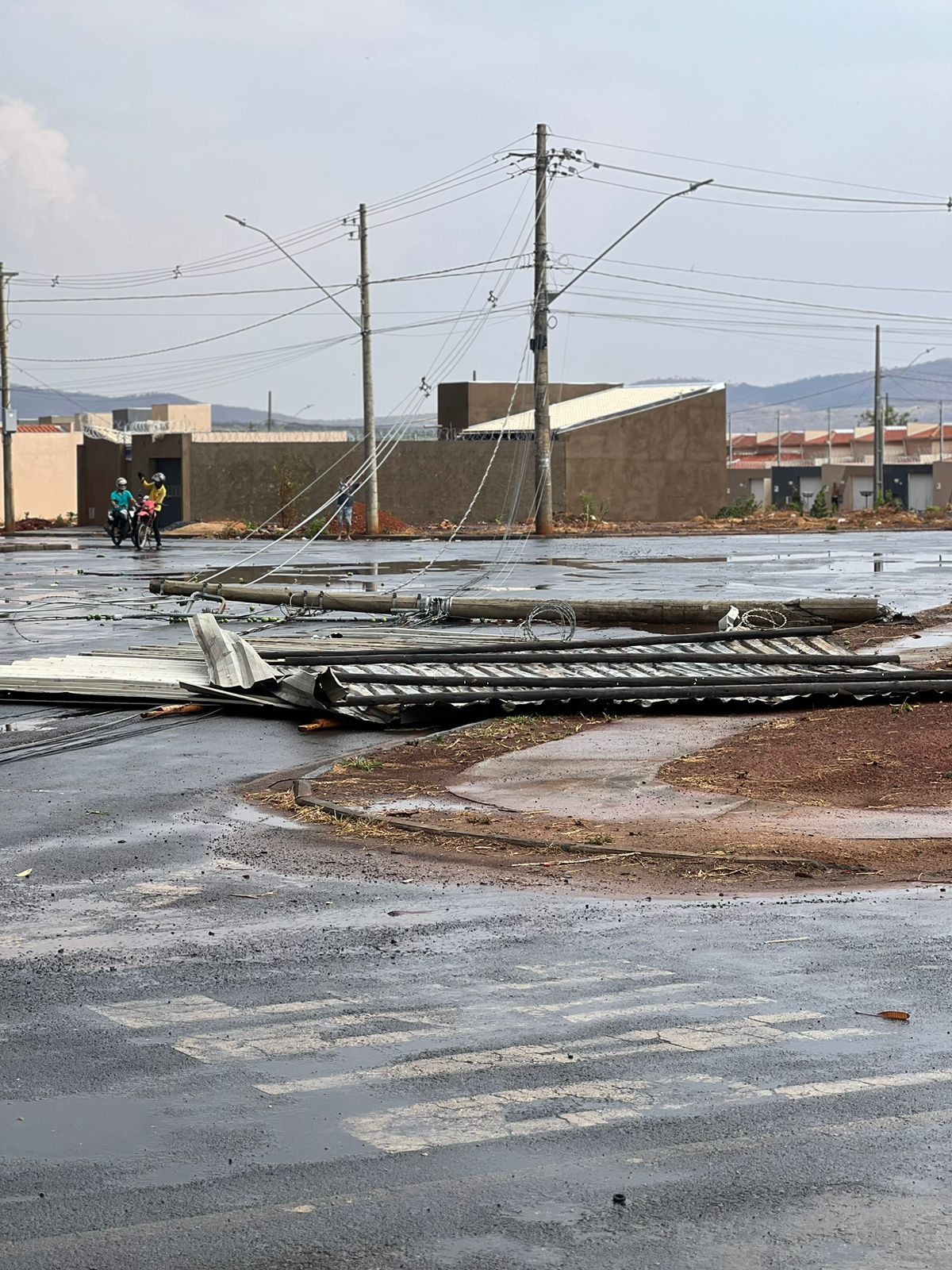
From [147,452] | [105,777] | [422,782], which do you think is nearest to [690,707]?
[422,782]

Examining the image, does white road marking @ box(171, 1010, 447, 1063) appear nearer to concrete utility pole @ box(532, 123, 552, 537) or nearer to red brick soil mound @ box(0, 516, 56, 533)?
concrete utility pole @ box(532, 123, 552, 537)

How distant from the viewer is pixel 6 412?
221 feet

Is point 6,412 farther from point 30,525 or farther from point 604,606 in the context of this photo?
point 604,606

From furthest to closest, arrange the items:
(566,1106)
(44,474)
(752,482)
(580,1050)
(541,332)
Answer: (752,482) → (44,474) → (541,332) → (580,1050) → (566,1106)

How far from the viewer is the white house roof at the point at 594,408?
72.7m

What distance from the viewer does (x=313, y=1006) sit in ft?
19.6

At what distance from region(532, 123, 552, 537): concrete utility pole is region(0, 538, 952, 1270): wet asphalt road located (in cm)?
4479

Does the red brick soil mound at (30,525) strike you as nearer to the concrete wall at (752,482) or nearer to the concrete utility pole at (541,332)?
the concrete utility pole at (541,332)

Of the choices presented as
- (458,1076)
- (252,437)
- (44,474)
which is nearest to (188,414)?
(44,474)

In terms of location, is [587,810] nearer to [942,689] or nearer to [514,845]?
[514,845]

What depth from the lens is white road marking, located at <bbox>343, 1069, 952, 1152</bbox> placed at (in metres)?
4.74

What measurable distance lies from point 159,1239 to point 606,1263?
109cm

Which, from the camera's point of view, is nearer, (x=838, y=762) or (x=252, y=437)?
(x=838, y=762)

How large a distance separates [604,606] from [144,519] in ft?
86.8
